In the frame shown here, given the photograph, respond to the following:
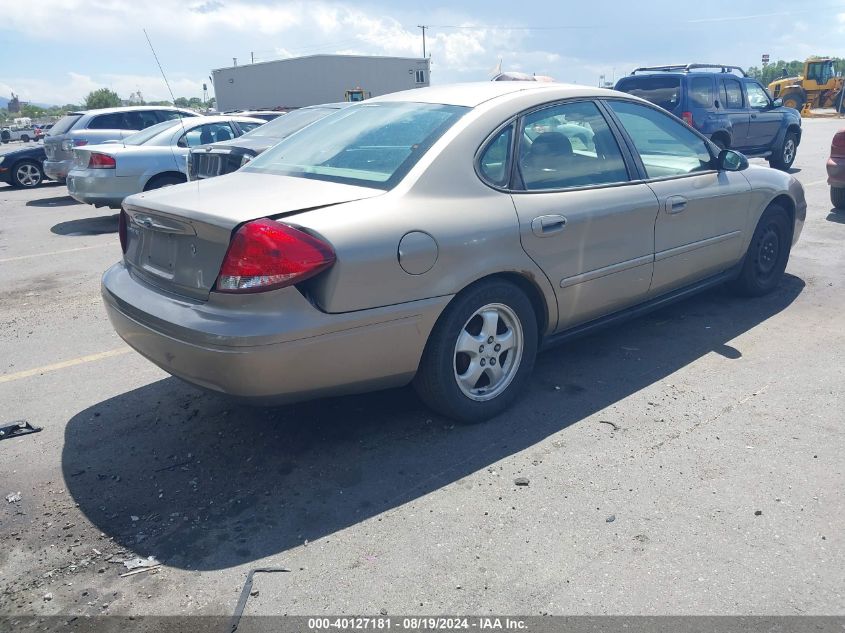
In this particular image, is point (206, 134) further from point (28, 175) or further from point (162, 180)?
point (28, 175)

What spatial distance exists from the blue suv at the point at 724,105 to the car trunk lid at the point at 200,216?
30.5ft

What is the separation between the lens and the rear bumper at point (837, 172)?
343 inches

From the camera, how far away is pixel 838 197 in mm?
9070

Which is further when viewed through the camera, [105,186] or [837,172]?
[105,186]

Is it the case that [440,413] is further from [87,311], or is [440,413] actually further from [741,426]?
[87,311]

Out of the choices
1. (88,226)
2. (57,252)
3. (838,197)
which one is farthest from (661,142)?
(88,226)

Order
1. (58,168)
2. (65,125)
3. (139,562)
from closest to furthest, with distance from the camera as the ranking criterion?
(139,562) < (58,168) < (65,125)

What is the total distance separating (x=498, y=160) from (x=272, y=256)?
1362 mm

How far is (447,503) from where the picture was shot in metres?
2.99

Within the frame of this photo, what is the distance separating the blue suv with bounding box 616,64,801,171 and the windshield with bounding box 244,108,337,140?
5835 millimetres

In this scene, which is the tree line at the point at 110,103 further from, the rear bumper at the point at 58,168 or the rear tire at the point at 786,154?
the rear tire at the point at 786,154

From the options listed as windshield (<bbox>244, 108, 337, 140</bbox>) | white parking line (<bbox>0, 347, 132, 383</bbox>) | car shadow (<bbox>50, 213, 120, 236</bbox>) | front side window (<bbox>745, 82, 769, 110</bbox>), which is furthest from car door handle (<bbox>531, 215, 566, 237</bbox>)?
front side window (<bbox>745, 82, 769, 110</bbox>)

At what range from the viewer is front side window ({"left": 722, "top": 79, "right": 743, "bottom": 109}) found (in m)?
12.6

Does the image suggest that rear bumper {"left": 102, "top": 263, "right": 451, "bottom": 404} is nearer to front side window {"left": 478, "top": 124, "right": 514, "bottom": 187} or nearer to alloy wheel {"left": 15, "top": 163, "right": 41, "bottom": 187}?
front side window {"left": 478, "top": 124, "right": 514, "bottom": 187}
